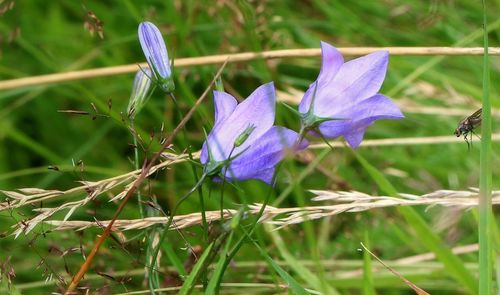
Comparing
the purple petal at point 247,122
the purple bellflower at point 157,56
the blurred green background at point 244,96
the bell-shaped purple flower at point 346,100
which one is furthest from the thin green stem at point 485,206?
the blurred green background at point 244,96

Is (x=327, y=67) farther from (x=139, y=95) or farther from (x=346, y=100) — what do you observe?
(x=139, y=95)

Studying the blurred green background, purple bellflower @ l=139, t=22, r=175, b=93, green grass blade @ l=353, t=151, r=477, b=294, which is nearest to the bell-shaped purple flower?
purple bellflower @ l=139, t=22, r=175, b=93

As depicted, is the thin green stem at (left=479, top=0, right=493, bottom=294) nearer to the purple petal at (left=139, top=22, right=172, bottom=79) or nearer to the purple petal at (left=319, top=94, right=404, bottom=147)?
the purple petal at (left=319, top=94, right=404, bottom=147)

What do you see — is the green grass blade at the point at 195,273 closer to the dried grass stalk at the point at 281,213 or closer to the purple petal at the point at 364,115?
the dried grass stalk at the point at 281,213

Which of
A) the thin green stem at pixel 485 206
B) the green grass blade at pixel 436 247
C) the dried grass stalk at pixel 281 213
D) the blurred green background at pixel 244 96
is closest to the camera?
the thin green stem at pixel 485 206

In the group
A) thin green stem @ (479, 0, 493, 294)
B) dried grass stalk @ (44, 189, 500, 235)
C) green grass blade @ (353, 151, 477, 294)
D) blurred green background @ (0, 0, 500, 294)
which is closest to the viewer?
thin green stem @ (479, 0, 493, 294)

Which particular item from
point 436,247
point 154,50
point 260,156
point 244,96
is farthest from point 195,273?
point 244,96

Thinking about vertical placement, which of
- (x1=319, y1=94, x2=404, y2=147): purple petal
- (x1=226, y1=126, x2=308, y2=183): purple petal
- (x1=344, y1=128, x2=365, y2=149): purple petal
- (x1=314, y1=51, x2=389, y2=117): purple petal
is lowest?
(x1=226, y1=126, x2=308, y2=183): purple petal

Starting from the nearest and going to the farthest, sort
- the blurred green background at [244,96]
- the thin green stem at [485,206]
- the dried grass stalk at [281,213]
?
1. the thin green stem at [485,206]
2. the dried grass stalk at [281,213]
3. the blurred green background at [244,96]

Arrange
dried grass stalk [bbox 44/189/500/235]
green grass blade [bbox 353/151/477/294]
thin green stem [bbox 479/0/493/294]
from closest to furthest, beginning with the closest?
thin green stem [bbox 479/0/493/294], dried grass stalk [bbox 44/189/500/235], green grass blade [bbox 353/151/477/294]
